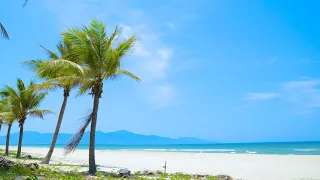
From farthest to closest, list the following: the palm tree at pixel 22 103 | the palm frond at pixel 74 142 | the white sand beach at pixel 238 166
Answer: the palm tree at pixel 22 103
the white sand beach at pixel 238 166
the palm frond at pixel 74 142

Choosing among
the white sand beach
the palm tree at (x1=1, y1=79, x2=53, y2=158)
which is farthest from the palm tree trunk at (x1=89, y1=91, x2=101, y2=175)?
the palm tree at (x1=1, y1=79, x2=53, y2=158)

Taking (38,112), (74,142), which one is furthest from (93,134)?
(38,112)

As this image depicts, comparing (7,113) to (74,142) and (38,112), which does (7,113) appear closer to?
(38,112)

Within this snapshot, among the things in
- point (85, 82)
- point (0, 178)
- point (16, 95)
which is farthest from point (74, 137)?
point (16, 95)

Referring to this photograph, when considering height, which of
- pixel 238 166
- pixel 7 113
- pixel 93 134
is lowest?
pixel 238 166

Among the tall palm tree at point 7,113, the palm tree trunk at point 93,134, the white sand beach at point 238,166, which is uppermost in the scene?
the tall palm tree at point 7,113

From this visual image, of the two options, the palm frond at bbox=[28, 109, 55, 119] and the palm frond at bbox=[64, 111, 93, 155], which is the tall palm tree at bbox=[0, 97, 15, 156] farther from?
the palm frond at bbox=[64, 111, 93, 155]

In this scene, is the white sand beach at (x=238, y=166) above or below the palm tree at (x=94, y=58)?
below

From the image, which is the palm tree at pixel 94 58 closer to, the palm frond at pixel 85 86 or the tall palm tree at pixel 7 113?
the palm frond at pixel 85 86

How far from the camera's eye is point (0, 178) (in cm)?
817

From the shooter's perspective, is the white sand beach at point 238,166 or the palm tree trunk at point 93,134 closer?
the palm tree trunk at point 93,134

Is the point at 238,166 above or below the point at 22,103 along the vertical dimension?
below

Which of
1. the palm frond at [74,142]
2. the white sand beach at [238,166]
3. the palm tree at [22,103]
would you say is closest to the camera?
the palm frond at [74,142]

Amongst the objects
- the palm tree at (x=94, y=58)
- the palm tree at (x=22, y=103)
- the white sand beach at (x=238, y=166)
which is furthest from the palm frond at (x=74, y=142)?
the palm tree at (x=22, y=103)
